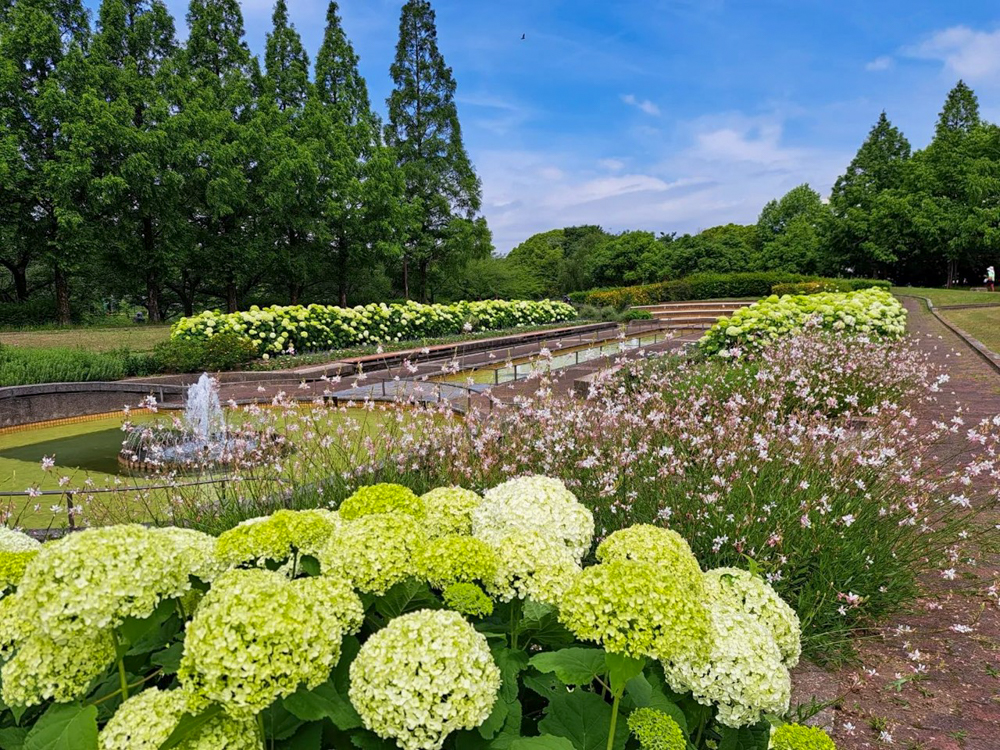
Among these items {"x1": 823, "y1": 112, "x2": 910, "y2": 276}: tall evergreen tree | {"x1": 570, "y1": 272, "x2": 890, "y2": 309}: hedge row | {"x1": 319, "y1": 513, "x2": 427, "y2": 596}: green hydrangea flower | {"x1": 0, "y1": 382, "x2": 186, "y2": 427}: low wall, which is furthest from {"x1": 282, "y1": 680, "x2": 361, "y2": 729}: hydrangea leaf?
{"x1": 823, "y1": 112, "x2": 910, "y2": 276}: tall evergreen tree

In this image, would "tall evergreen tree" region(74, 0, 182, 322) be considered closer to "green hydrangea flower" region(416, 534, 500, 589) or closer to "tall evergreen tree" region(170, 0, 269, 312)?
"tall evergreen tree" region(170, 0, 269, 312)

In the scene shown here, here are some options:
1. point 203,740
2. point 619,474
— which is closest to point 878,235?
point 619,474

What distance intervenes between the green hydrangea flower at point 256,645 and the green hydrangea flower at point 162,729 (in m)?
0.10

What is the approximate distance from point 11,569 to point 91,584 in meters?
0.60

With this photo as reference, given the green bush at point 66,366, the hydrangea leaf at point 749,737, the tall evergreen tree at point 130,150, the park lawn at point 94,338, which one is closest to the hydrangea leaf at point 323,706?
the hydrangea leaf at point 749,737

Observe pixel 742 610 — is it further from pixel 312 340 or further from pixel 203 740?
pixel 312 340

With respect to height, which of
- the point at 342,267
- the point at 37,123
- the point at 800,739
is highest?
the point at 37,123

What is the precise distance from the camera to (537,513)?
84.8 inches

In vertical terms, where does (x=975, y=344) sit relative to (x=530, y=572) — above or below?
below

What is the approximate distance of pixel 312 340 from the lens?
16.1 metres

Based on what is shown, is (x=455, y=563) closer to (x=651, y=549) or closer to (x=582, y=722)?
(x=582, y=722)

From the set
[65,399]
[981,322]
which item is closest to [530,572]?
[65,399]

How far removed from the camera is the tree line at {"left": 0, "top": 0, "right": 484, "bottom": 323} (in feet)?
70.6

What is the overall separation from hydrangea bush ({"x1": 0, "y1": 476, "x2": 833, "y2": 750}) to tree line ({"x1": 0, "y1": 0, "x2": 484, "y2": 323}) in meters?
24.0
